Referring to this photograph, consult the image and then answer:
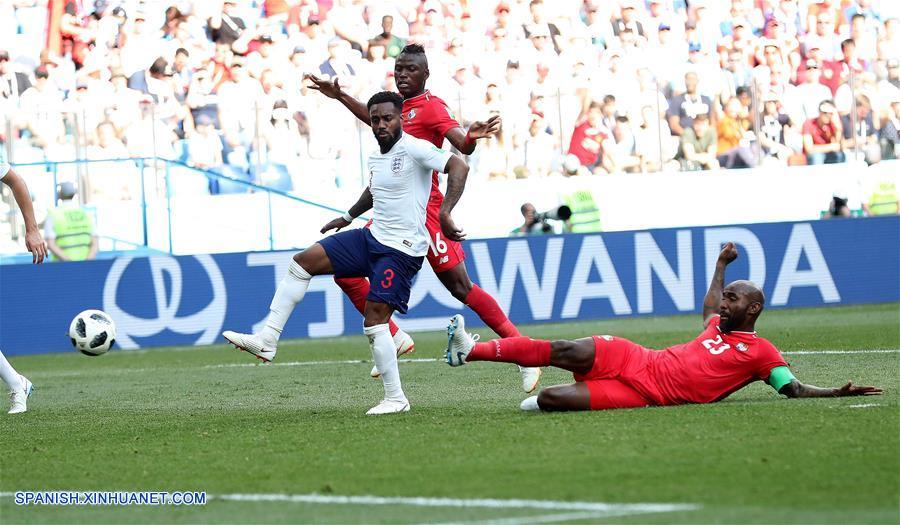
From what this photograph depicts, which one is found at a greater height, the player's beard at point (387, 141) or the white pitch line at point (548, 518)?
the player's beard at point (387, 141)

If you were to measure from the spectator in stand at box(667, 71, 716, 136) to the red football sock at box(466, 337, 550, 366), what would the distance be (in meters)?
14.1

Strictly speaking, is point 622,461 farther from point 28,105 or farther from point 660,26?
point 660,26

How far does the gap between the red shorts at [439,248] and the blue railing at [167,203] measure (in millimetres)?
9582

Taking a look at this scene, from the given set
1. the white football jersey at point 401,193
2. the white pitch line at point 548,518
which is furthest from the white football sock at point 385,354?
the white pitch line at point 548,518

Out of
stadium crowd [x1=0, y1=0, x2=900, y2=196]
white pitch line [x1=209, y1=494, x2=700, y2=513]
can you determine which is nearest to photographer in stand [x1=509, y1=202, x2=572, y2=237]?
stadium crowd [x1=0, y1=0, x2=900, y2=196]

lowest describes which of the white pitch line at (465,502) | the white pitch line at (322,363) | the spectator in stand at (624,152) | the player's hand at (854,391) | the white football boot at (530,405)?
the white pitch line at (322,363)

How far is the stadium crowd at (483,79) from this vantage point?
20.9 meters

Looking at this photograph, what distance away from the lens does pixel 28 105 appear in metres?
21.2

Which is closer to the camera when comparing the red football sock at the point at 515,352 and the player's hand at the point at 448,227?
the red football sock at the point at 515,352

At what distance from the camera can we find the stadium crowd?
2088cm

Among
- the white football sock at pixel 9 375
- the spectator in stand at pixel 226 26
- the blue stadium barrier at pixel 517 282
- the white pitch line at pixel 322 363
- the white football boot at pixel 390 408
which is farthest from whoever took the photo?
the spectator in stand at pixel 226 26

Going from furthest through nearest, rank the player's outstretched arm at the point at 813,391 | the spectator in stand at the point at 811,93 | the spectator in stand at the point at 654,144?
the spectator in stand at the point at 811,93 < the spectator in stand at the point at 654,144 < the player's outstretched arm at the point at 813,391

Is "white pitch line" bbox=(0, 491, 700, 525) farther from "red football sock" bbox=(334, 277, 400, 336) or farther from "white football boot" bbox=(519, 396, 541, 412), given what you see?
"red football sock" bbox=(334, 277, 400, 336)

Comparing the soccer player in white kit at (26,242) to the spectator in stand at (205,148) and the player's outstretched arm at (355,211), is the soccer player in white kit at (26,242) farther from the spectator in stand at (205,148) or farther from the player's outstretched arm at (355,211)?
the spectator in stand at (205,148)
